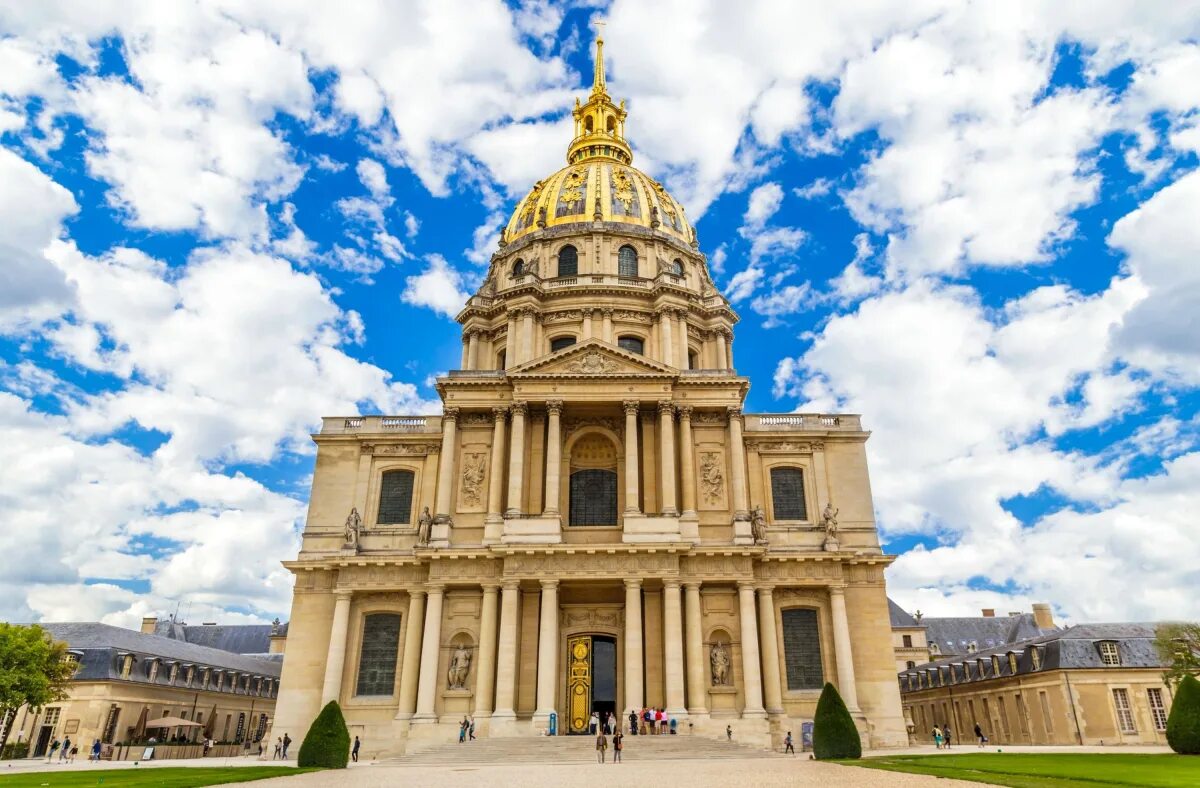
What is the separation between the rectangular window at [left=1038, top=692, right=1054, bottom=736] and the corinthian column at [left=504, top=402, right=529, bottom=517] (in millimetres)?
27087

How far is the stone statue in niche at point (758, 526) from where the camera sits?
109 feet

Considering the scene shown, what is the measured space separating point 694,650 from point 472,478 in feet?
37.0

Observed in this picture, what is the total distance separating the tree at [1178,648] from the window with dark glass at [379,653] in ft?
99.8

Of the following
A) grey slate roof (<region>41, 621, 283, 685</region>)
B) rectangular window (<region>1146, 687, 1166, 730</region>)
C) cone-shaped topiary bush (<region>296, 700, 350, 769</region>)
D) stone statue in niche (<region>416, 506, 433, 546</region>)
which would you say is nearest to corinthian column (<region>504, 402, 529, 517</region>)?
stone statue in niche (<region>416, 506, 433, 546</region>)

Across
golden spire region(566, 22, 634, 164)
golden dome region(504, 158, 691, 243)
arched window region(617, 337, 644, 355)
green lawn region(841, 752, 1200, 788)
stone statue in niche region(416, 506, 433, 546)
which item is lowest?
green lawn region(841, 752, 1200, 788)

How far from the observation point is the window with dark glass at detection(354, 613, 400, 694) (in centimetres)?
3244

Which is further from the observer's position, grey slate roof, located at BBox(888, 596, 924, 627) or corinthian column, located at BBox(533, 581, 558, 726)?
grey slate roof, located at BBox(888, 596, 924, 627)

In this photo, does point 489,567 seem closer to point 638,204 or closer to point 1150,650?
point 638,204

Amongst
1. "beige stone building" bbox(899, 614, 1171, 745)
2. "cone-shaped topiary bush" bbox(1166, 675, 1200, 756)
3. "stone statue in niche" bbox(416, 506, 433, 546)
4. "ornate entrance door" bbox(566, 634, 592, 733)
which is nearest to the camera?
"cone-shaped topiary bush" bbox(1166, 675, 1200, 756)

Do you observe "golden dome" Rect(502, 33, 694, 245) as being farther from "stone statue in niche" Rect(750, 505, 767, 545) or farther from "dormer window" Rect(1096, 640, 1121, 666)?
"dormer window" Rect(1096, 640, 1121, 666)

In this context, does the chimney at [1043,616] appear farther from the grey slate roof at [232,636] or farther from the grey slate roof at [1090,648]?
the grey slate roof at [232,636]

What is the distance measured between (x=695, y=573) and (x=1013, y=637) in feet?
142

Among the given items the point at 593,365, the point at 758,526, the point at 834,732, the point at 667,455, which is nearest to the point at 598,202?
the point at 593,365

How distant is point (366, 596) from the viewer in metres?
33.6
